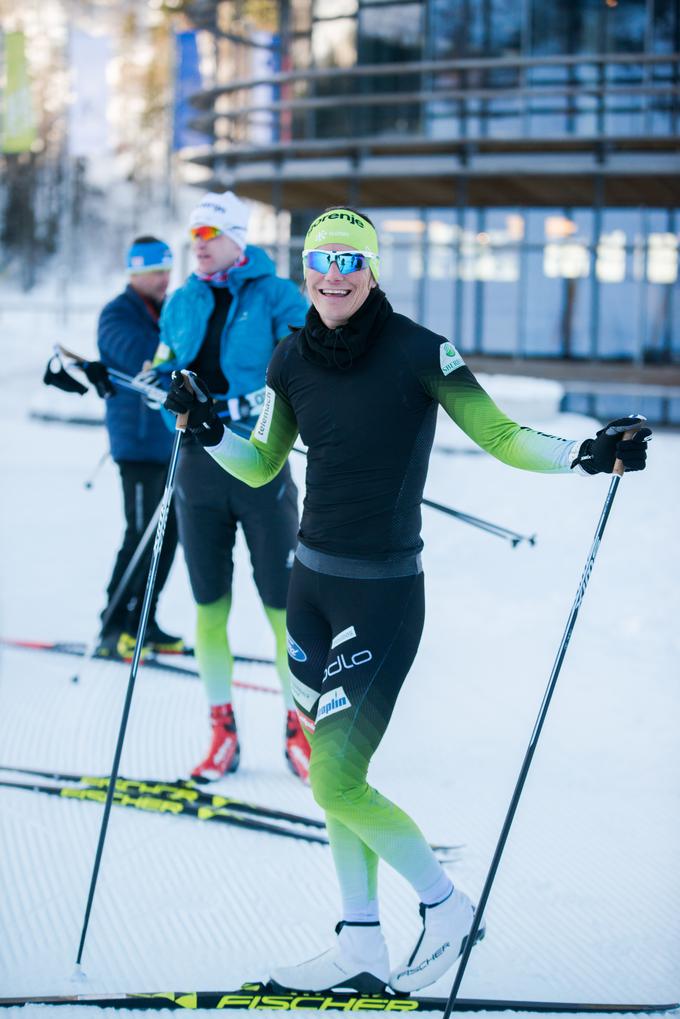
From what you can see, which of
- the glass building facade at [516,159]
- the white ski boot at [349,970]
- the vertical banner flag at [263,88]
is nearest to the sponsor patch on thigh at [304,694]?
the white ski boot at [349,970]

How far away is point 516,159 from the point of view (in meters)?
17.4

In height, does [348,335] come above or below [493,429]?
above

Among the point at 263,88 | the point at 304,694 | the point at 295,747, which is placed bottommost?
the point at 295,747

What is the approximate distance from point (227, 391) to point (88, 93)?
22.4 meters

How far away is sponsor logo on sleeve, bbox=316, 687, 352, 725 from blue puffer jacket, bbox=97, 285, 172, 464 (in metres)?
3.48

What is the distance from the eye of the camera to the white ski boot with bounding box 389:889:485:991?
2.92 m

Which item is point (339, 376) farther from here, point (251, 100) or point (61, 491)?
point (251, 100)

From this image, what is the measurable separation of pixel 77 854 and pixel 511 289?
638 inches

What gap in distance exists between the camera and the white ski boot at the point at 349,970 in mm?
2965

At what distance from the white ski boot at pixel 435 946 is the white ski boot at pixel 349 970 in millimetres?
51

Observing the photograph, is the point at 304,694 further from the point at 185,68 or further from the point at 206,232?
the point at 185,68

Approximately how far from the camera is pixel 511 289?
18.8 metres

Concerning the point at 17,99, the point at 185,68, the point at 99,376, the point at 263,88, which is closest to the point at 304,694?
the point at 99,376

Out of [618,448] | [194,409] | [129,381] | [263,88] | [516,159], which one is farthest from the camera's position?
[263,88]
